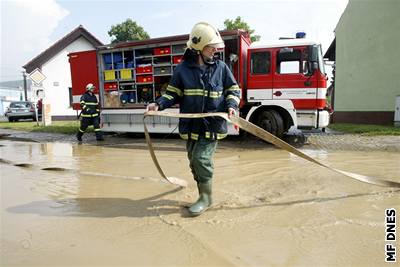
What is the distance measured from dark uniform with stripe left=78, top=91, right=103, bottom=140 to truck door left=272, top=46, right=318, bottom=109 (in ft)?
17.6

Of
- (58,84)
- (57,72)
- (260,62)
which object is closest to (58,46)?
(57,72)

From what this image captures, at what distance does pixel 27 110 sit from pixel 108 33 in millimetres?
15019

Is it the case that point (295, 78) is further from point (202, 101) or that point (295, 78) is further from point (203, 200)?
point (203, 200)

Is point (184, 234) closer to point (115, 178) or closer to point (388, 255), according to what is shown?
point (388, 255)

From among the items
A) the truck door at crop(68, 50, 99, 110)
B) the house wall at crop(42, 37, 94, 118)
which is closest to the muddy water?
the truck door at crop(68, 50, 99, 110)

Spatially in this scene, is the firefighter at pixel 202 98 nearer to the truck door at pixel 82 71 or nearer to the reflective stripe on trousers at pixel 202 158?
the reflective stripe on trousers at pixel 202 158

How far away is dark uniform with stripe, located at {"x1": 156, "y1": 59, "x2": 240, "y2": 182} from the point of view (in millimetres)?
3184

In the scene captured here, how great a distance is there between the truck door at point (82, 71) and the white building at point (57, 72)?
12.3 meters

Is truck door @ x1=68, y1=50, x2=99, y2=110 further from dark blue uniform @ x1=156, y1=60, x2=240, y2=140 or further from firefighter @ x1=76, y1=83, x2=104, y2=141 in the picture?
dark blue uniform @ x1=156, y1=60, x2=240, y2=140

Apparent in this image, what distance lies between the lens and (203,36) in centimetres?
308

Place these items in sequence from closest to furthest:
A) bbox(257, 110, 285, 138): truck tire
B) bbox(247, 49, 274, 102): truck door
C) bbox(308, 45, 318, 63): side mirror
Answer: bbox(308, 45, 318, 63): side mirror, bbox(257, 110, 285, 138): truck tire, bbox(247, 49, 274, 102): truck door

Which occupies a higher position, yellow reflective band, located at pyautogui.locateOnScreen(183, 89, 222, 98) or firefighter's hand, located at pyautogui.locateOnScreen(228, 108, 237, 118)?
yellow reflective band, located at pyautogui.locateOnScreen(183, 89, 222, 98)

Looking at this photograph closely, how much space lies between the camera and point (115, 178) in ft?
15.9

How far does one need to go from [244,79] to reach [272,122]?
4.59ft
